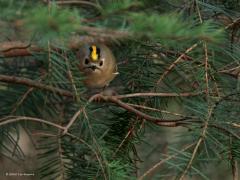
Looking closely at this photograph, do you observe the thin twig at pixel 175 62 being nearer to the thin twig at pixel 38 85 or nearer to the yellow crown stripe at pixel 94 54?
the thin twig at pixel 38 85

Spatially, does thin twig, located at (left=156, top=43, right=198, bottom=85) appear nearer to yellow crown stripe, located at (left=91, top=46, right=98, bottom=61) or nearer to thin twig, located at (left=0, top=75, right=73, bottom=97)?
thin twig, located at (left=0, top=75, right=73, bottom=97)

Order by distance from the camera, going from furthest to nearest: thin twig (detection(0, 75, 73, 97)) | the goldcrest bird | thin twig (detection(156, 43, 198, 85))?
the goldcrest bird
thin twig (detection(156, 43, 198, 85))
thin twig (detection(0, 75, 73, 97))

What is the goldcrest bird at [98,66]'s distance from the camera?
2162 mm

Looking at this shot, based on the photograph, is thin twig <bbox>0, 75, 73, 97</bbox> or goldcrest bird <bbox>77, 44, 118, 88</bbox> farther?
goldcrest bird <bbox>77, 44, 118, 88</bbox>

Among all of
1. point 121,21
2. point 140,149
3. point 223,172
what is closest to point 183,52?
point 121,21

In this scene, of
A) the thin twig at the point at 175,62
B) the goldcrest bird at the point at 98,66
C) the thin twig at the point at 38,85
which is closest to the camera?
the thin twig at the point at 38,85

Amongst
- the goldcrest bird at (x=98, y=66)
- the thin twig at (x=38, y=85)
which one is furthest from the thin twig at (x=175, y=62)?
the goldcrest bird at (x=98, y=66)

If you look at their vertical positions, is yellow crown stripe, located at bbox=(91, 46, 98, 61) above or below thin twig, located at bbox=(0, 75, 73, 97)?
above

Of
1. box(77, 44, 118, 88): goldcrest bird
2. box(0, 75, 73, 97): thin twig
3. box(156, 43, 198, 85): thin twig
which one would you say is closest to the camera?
box(0, 75, 73, 97): thin twig

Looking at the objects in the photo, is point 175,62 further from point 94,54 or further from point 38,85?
point 94,54

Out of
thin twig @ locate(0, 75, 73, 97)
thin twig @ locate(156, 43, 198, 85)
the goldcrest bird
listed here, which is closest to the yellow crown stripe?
the goldcrest bird

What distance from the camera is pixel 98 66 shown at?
230 centimetres

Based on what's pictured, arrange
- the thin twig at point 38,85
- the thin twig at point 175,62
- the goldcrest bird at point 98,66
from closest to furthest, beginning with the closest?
the thin twig at point 38,85
the thin twig at point 175,62
the goldcrest bird at point 98,66

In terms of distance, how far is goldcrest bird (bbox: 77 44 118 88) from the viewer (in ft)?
7.09
